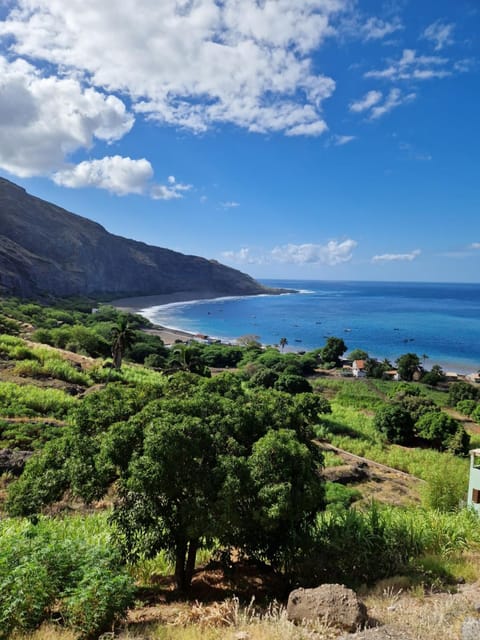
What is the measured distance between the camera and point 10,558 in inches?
279

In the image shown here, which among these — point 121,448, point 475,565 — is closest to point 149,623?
point 121,448

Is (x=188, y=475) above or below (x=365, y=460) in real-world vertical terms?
above

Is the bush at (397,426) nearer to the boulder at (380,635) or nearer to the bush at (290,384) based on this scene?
the bush at (290,384)

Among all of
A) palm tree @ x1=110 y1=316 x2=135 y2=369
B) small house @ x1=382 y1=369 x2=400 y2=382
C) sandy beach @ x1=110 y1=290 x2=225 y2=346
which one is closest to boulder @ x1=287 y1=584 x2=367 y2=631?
palm tree @ x1=110 y1=316 x2=135 y2=369

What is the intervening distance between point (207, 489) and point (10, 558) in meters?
3.55

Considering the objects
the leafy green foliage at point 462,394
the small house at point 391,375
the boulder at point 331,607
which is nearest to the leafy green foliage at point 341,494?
the boulder at point 331,607

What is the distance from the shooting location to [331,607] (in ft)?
21.8

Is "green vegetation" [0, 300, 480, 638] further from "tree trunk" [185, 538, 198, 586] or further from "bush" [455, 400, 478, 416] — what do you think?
"bush" [455, 400, 478, 416]

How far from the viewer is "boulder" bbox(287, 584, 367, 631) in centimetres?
648

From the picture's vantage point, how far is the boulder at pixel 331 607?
648 cm

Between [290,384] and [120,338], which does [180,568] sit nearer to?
[120,338]

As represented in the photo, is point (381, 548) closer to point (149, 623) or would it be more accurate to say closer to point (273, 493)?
point (273, 493)

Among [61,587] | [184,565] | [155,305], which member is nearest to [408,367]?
[184,565]

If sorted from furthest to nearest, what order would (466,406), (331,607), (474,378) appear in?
(474,378), (466,406), (331,607)
